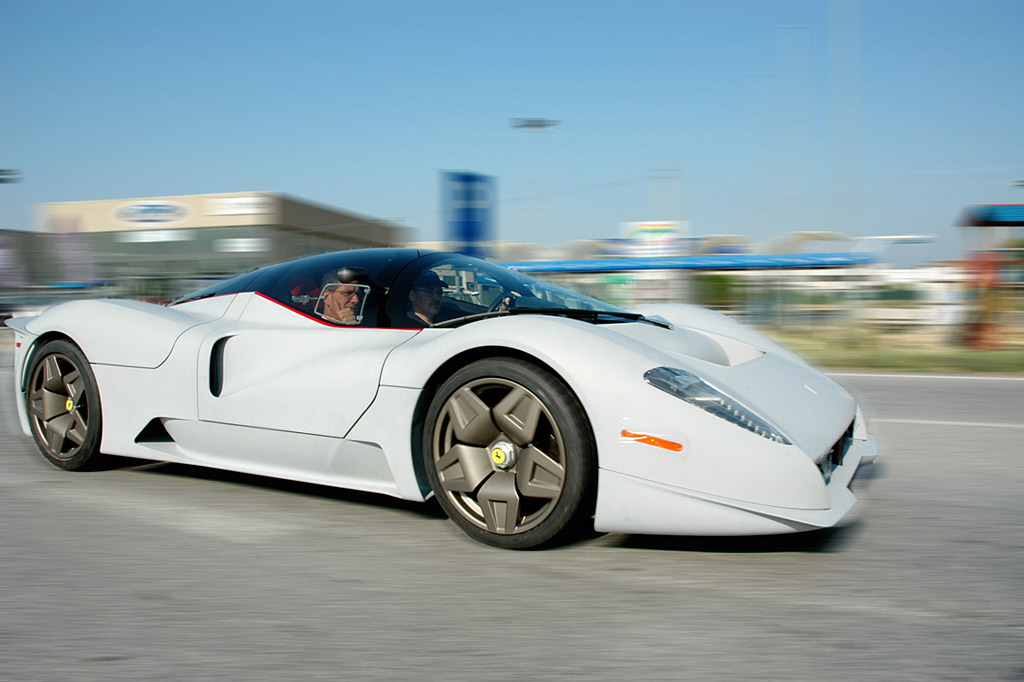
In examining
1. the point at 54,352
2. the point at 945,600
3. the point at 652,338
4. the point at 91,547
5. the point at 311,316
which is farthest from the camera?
the point at 54,352

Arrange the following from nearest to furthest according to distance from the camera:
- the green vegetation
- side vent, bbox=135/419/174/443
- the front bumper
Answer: the front bumper
side vent, bbox=135/419/174/443
the green vegetation

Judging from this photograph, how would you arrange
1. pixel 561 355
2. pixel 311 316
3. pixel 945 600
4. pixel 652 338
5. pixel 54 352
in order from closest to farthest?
pixel 945 600
pixel 561 355
pixel 652 338
pixel 311 316
pixel 54 352

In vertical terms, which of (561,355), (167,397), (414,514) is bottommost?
(414,514)

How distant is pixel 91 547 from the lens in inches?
113

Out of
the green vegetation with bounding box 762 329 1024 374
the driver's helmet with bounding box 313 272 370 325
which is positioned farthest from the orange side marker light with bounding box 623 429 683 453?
the green vegetation with bounding box 762 329 1024 374

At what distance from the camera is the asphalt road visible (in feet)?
6.45

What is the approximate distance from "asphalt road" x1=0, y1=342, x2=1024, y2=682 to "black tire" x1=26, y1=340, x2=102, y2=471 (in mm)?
329

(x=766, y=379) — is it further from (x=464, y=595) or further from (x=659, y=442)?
(x=464, y=595)

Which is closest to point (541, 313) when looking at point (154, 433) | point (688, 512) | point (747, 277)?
point (688, 512)

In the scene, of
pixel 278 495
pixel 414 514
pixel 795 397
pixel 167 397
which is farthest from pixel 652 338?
pixel 167 397

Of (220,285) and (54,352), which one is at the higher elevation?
(220,285)

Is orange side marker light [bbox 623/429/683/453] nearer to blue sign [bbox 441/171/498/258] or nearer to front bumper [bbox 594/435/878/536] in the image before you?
front bumper [bbox 594/435/878/536]

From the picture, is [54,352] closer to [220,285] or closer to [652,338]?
[220,285]

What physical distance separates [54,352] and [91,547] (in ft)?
4.74
